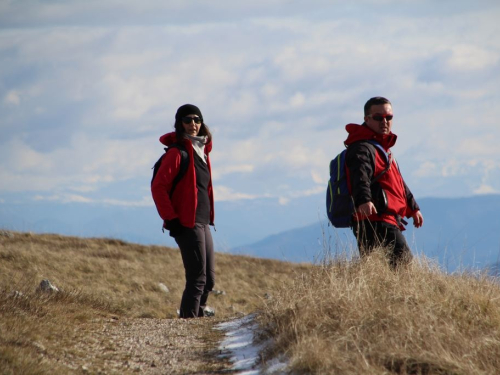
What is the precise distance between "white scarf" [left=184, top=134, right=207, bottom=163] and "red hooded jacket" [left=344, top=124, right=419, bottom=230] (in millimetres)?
2020

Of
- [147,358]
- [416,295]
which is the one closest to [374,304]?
[416,295]

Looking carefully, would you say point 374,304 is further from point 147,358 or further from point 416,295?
point 147,358

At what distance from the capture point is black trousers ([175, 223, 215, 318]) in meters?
7.62

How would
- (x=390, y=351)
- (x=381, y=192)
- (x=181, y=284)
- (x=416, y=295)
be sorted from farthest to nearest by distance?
(x=181, y=284) < (x=381, y=192) < (x=416, y=295) < (x=390, y=351)

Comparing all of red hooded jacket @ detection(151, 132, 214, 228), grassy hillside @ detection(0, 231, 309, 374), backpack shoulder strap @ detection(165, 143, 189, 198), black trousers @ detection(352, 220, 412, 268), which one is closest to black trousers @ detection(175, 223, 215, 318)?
red hooded jacket @ detection(151, 132, 214, 228)

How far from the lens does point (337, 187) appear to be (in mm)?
6383

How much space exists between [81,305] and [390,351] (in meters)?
4.10

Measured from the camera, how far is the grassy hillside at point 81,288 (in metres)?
5.38

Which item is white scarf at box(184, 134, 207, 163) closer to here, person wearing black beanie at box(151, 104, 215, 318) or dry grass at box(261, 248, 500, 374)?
person wearing black beanie at box(151, 104, 215, 318)

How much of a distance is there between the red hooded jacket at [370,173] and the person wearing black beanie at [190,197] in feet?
6.65

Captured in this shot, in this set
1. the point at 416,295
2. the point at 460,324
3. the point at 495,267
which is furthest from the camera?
the point at 495,267

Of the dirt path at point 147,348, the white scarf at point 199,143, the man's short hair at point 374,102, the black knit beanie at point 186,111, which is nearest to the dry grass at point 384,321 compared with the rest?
the dirt path at point 147,348

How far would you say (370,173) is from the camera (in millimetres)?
6270

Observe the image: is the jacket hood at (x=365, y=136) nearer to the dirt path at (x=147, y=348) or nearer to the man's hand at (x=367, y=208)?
the man's hand at (x=367, y=208)
